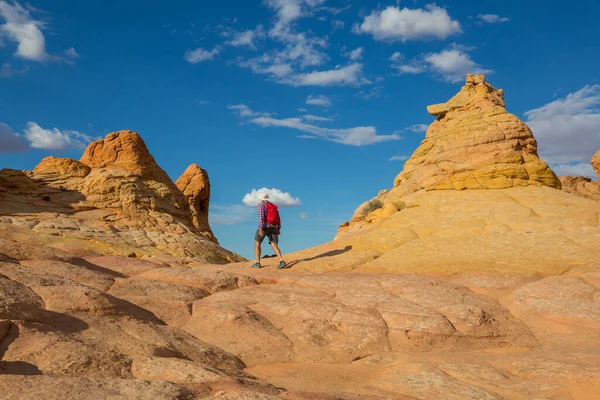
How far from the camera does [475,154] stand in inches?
818

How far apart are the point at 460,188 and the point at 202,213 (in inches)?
1384

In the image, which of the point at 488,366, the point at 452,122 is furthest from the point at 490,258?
the point at 452,122

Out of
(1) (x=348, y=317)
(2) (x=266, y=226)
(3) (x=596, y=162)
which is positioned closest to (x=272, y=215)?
(2) (x=266, y=226)

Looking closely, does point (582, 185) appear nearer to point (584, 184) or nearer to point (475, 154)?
point (584, 184)

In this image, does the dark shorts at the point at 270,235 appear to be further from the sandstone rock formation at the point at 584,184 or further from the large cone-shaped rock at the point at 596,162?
the large cone-shaped rock at the point at 596,162

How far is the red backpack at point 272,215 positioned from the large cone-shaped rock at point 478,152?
30.4ft

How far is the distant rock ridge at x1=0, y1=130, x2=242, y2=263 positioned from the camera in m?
22.8

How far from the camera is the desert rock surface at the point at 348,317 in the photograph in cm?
502

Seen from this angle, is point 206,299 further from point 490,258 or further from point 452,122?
point 452,122

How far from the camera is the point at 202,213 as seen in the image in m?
50.1

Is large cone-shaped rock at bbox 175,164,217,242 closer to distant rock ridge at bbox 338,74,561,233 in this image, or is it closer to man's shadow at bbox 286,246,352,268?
distant rock ridge at bbox 338,74,561,233

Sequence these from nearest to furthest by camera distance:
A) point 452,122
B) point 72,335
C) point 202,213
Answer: point 72,335 → point 452,122 → point 202,213

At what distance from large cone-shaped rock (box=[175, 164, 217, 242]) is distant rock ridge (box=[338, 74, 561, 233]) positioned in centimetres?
2830

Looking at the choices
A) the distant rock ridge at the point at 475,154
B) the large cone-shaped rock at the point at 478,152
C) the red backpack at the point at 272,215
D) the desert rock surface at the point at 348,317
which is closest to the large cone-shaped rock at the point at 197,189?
the distant rock ridge at the point at 475,154
